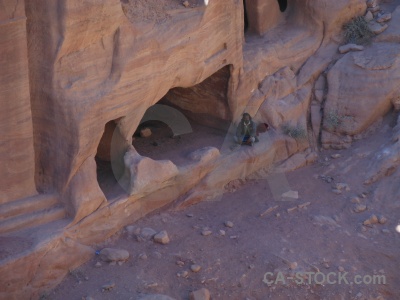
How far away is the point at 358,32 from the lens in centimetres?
1146

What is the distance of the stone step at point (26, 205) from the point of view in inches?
300

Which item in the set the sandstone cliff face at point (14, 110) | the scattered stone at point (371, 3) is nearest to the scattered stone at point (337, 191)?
the scattered stone at point (371, 3)

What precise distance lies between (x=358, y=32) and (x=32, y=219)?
641 centimetres

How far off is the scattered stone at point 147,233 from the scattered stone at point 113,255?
443 millimetres

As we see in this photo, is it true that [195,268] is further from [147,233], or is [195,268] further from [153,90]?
[153,90]

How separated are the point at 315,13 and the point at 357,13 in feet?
2.55

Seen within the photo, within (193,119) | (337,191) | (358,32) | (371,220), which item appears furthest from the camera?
(358,32)

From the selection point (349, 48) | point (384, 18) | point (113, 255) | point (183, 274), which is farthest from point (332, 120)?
point (113, 255)

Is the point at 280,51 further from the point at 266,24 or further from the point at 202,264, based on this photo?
the point at 202,264

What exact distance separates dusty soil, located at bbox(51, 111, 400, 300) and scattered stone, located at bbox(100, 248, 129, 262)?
3.0 inches

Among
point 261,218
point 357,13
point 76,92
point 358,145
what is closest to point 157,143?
point 261,218

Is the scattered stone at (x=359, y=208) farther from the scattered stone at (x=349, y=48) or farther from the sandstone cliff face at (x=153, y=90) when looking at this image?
the scattered stone at (x=349, y=48)

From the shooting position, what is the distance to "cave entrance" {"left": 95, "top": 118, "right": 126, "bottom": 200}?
28.5 feet

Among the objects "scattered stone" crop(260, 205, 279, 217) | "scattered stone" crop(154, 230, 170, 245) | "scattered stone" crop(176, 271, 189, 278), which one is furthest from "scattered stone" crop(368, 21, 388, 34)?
"scattered stone" crop(176, 271, 189, 278)
